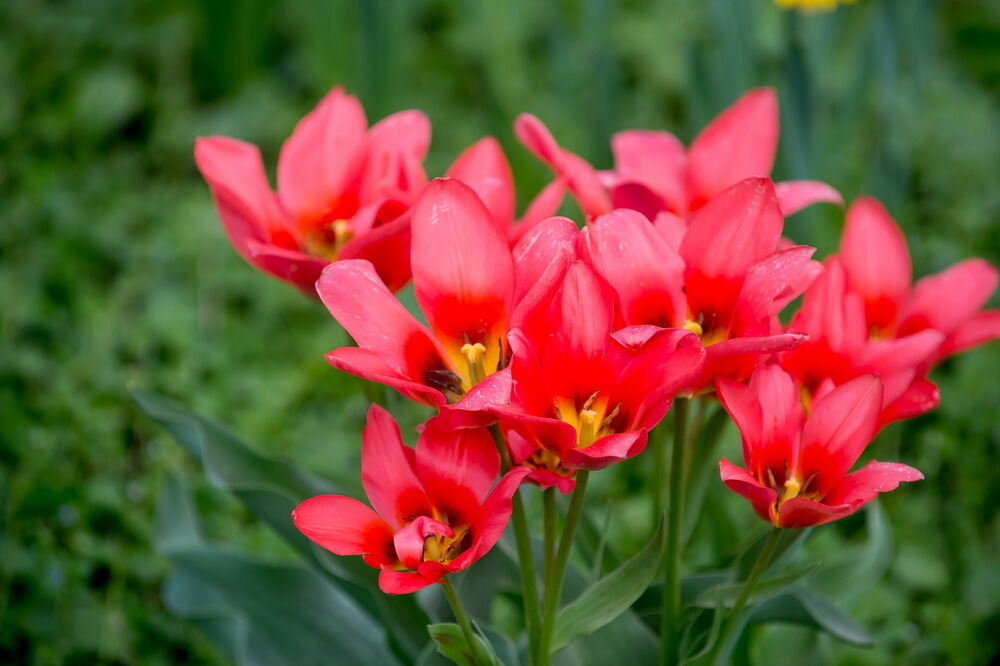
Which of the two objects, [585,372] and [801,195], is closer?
[585,372]

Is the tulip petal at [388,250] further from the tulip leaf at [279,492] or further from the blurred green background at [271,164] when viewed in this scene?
the blurred green background at [271,164]

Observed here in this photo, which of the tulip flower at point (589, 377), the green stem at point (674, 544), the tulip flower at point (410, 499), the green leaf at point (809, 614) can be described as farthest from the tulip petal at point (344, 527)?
the green leaf at point (809, 614)

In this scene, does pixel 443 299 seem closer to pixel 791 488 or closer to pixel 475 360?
pixel 475 360

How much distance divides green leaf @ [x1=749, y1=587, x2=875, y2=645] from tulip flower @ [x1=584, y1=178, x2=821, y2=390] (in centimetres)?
23

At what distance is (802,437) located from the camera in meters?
0.73

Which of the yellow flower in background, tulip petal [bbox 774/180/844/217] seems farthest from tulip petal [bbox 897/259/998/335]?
the yellow flower in background

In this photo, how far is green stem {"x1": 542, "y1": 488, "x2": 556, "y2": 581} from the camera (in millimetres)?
731

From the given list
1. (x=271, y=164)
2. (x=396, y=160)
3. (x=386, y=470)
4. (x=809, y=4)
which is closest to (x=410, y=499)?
(x=386, y=470)

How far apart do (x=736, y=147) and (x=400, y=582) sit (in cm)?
51

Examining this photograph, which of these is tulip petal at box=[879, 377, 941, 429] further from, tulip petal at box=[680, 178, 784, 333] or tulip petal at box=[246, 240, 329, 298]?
tulip petal at box=[246, 240, 329, 298]

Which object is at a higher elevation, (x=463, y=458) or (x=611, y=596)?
(x=463, y=458)

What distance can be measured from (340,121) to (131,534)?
34.6 inches

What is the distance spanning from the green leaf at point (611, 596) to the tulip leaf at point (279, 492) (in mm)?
191

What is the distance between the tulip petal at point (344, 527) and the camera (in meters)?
0.68
